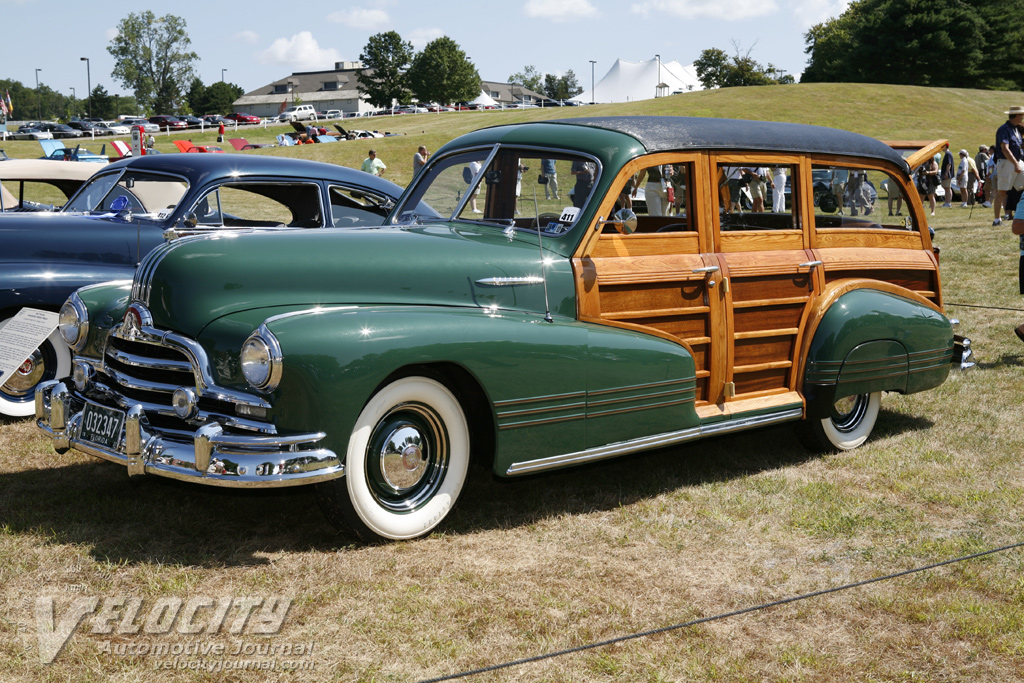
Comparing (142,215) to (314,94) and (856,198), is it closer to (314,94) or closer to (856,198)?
(856,198)

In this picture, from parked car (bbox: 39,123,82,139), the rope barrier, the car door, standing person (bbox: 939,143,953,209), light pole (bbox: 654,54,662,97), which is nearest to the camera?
the rope barrier

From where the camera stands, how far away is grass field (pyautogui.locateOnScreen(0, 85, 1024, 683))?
2.96m

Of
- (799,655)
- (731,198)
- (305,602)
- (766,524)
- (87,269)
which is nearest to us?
(799,655)

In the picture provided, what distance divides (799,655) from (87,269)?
17.1 feet

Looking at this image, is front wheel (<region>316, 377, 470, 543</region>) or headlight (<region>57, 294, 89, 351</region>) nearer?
front wheel (<region>316, 377, 470, 543</region>)

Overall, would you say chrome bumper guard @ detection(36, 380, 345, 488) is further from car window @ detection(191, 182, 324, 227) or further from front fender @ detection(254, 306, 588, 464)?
car window @ detection(191, 182, 324, 227)

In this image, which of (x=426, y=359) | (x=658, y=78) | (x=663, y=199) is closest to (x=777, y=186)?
(x=663, y=199)

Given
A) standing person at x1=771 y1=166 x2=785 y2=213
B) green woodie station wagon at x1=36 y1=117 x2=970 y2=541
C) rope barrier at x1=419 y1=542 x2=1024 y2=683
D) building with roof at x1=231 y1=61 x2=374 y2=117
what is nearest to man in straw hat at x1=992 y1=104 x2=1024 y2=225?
green woodie station wagon at x1=36 y1=117 x2=970 y2=541

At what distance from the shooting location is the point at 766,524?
426cm

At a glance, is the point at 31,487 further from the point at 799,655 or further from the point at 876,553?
the point at 876,553

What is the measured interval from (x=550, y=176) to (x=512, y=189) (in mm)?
231

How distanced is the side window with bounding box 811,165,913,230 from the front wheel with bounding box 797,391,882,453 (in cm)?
105

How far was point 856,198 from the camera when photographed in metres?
5.46

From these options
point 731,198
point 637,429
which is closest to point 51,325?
point 637,429
